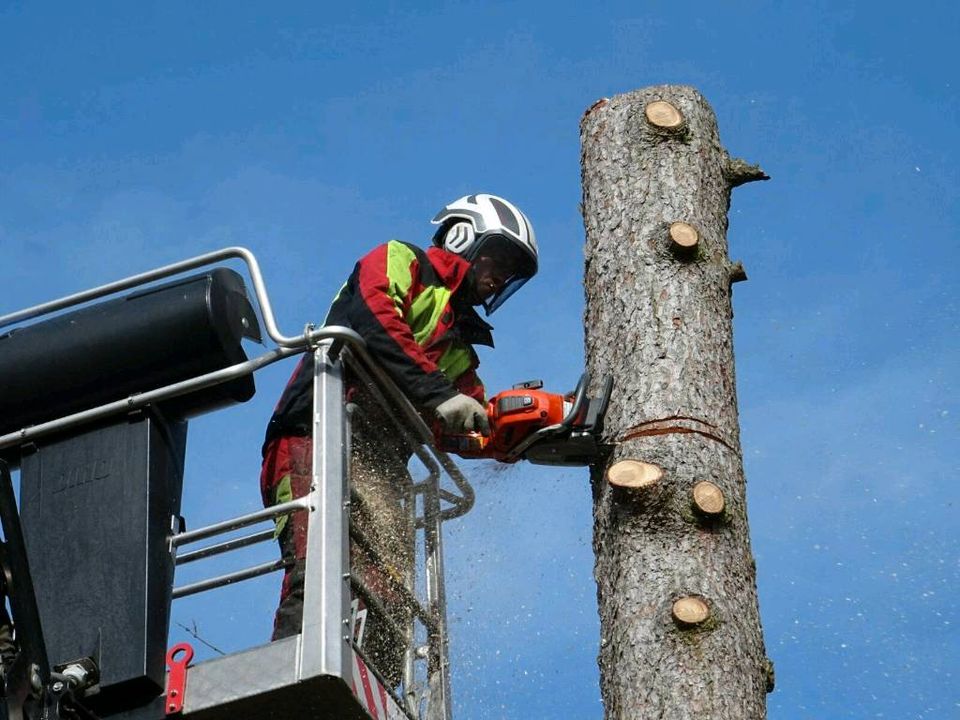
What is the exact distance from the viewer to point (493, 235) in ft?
23.8

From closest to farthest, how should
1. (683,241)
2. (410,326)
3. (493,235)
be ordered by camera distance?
(683,241) → (410,326) → (493,235)

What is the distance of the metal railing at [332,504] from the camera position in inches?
212

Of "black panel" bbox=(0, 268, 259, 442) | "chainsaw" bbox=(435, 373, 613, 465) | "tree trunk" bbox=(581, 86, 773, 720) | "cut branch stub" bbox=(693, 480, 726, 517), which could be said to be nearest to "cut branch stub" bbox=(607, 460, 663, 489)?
"tree trunk" bbox=(581, 86, 773, 720)

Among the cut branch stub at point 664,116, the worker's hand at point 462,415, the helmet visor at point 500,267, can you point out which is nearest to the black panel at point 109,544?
the worker's hand at point 462,415

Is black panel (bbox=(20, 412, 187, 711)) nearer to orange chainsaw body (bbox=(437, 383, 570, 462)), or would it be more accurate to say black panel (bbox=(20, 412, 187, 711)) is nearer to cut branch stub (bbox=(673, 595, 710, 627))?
orange chainsaw body (bbox=(437, 383, 570, 462))

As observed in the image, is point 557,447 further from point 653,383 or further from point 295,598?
point 295,598

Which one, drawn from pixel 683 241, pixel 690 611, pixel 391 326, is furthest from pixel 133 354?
pixel 690 611

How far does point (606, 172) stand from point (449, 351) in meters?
1.15

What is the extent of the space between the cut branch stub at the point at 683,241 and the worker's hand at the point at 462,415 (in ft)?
3.33

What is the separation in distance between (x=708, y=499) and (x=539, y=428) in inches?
36.5

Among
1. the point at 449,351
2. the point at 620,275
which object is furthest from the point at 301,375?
the point at 620,275

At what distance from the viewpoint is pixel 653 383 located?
18.7ft

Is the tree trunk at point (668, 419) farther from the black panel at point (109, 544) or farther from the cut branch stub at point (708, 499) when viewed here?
the black panel at point (109, 544)

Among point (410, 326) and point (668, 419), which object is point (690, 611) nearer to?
point (668, 419)
